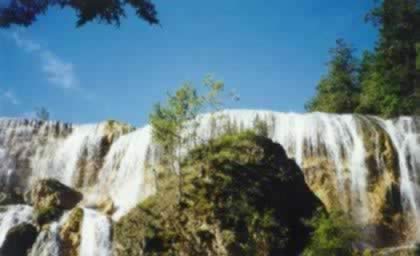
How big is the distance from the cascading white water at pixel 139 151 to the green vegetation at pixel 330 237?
9.95 m

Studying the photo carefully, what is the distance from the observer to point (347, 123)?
117ft

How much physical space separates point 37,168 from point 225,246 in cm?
2330

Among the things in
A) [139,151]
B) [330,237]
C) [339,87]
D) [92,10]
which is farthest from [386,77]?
[92,10]

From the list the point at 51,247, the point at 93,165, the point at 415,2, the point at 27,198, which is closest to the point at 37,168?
the point at 93,165

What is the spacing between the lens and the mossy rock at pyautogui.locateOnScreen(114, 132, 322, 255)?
2091 centimetres

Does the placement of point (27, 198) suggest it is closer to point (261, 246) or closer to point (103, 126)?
point (103, 126)

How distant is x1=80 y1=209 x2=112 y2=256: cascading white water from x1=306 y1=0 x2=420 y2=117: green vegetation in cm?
2172

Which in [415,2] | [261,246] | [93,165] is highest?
[415,2]

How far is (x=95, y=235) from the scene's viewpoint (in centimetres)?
2689

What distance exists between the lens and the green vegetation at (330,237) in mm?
21641

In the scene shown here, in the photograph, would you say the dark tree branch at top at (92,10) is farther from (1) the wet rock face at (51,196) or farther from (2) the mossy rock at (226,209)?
(1) the wet rock face at (51,196)

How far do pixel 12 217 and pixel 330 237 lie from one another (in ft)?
48.9

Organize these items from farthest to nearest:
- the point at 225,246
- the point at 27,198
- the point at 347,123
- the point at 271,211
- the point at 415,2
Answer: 1. the point at 415,2
2. the point at 347,123
3. the point at 27,198
4. the point at 271,211
5. the point at 225,246

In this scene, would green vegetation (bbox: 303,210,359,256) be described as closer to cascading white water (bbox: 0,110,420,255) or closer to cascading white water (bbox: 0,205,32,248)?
cascading white water (bbox: 0,110,420,255)
